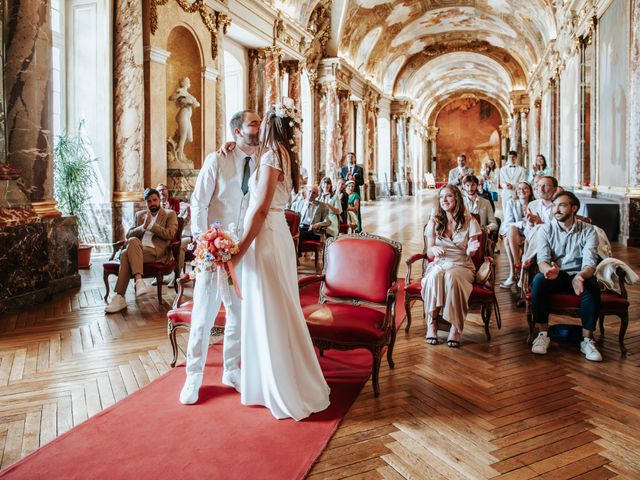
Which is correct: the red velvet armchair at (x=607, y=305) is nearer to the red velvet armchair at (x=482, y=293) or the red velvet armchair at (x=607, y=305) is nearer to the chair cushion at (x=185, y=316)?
the red velvet armchair at (x=482, y=293)

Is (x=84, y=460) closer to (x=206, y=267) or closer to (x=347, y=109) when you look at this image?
(x=206, y=267)

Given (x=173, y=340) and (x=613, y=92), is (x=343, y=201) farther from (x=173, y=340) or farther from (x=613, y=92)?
(x=173, y=340)

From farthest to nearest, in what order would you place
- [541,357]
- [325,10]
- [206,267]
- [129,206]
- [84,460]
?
[325,10]
[129,206]
[541,357]
[206,267]
[84,460]

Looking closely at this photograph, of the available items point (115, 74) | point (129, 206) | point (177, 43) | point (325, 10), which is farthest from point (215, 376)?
point (325, 10)

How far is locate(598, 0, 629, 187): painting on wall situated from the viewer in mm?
9523

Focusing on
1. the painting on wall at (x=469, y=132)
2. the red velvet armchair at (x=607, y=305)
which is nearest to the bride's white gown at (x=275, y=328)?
the red velvet armchair at (x=607, y=305)

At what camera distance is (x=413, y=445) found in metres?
2.67

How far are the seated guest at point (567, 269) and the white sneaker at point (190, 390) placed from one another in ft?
8.44

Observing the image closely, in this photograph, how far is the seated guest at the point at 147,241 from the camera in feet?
18.4

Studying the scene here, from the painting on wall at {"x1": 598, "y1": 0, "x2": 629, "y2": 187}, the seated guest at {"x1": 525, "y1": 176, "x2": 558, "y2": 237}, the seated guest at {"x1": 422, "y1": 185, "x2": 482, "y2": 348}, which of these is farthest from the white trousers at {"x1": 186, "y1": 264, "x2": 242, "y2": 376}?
the painting on wall at {"x1": 598, "y1": 0, "x2": 629, "y2": 187}

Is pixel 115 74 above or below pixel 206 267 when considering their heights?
above

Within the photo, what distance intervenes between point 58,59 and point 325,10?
11147 millimetres

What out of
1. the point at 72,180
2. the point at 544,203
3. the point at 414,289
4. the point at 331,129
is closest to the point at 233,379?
the point at 414,289

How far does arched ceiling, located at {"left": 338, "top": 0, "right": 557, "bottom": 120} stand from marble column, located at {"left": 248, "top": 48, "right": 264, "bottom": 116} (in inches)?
245
